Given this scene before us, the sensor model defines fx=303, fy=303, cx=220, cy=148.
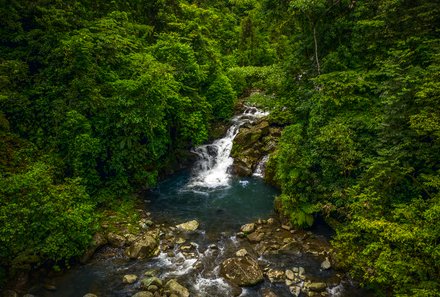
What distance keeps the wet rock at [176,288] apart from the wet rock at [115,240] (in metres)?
3.30

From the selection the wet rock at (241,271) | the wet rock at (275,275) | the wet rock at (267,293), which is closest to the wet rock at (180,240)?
the wet rock at (241,271)

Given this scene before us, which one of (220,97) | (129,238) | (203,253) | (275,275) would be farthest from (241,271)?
(220,97)

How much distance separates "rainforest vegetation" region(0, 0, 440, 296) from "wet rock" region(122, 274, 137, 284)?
2.18 metres

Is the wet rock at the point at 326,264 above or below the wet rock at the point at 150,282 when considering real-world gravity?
above

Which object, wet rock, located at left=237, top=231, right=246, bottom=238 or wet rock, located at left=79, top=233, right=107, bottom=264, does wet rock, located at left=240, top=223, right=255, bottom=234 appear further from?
wet rock, located at left=79, top=233, right=107, bottom=264

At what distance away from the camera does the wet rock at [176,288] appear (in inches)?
418

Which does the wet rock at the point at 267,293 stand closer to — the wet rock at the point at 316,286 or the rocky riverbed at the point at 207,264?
the rocky riverbed at the point at 207,264

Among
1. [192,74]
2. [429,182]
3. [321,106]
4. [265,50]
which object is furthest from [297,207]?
[265,50]

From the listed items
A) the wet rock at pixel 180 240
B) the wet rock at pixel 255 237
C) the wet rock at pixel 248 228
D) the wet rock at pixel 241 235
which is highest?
the wet rock at pixel 248 228

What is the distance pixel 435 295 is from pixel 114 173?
14.6 m

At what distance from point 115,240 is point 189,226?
3519 millimetres

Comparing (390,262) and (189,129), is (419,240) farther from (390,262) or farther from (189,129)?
(189,129)

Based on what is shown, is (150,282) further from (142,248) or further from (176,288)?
(142,248)

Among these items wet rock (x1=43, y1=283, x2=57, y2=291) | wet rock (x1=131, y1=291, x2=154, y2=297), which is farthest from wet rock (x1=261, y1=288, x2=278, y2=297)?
wet rock (x1=43, y1=283, x2=57, y2=291)
